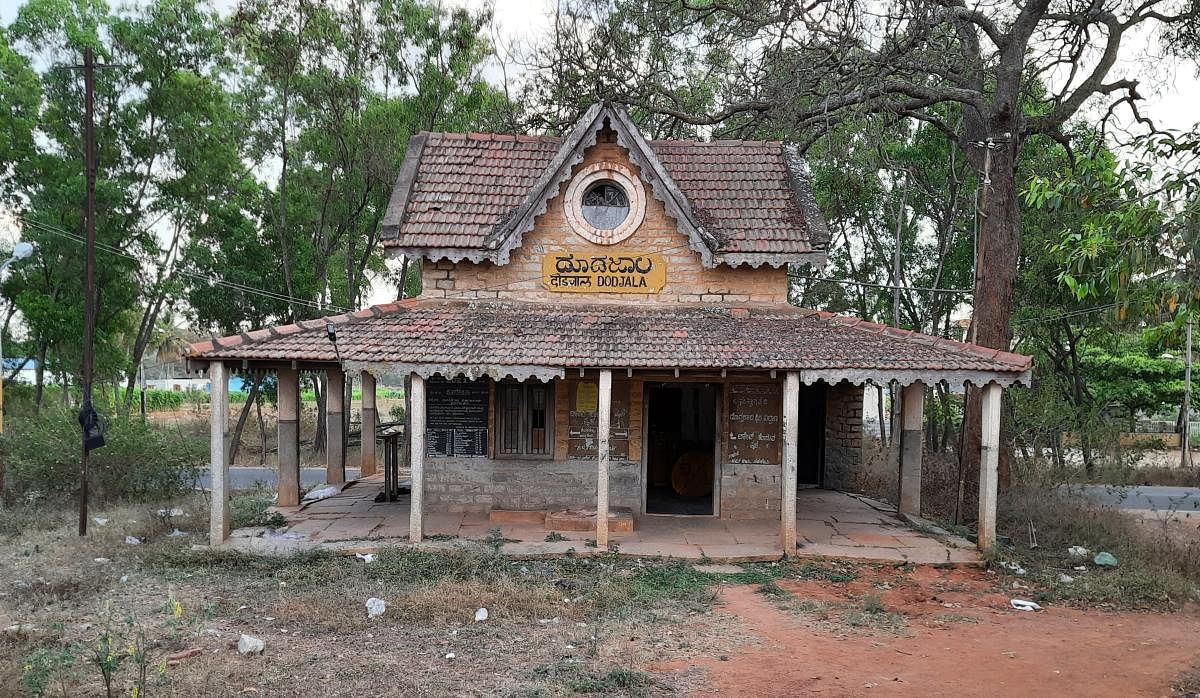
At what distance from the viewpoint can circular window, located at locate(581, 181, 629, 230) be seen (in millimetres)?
12523

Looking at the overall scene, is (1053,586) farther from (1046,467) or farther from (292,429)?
(292,429)

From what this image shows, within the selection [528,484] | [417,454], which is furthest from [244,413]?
[417,454]

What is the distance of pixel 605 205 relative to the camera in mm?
12578

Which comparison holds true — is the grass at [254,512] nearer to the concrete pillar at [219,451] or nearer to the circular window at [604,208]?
the concrete pillar at [219,451]

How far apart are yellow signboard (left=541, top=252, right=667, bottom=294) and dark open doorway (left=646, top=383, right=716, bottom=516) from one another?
250 cm

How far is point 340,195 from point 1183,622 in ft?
75.5

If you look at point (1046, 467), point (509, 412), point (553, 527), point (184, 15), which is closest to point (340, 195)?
point (184, 15)

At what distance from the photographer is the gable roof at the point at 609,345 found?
10055mm

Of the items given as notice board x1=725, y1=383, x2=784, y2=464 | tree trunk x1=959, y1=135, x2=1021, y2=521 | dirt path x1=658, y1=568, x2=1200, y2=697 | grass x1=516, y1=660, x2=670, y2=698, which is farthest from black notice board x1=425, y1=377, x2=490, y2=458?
tree trunk x1=959, y1=135, x2=1021, y2=521

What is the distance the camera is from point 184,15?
66.4 feet

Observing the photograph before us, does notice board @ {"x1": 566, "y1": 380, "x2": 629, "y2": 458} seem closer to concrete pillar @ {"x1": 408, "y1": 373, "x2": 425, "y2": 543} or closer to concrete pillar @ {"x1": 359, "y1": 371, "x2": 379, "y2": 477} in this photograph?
concrete pillar @ {"x1": 408, "y1": 373, "x2": 425, "y2": 543}

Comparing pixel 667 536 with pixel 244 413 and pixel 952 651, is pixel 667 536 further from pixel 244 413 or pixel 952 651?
pixel 244 413

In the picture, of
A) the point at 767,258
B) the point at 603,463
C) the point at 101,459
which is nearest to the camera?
the point at 603,463

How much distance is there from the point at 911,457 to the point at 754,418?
3.30m
